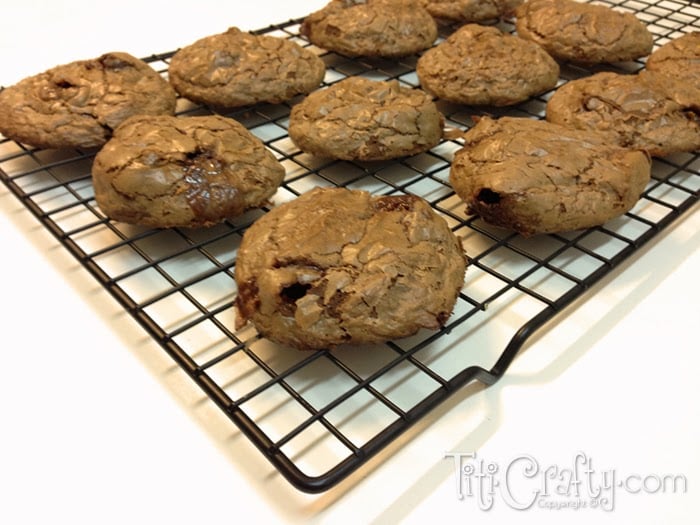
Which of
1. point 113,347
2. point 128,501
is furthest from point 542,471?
point 113,347

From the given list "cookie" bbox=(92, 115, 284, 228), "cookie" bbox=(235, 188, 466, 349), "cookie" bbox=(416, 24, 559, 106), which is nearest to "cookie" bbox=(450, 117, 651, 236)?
"cookie" bbox=(235, 188, 466, 349)

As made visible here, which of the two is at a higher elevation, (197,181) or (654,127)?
(197,181)

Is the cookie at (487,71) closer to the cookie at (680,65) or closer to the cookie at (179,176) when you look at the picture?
the cookie at (680,65)

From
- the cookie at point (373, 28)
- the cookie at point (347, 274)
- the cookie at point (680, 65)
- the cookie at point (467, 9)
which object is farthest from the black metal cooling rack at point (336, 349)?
the cookie at point (467, 9)

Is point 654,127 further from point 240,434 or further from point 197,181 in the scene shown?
point 240,434

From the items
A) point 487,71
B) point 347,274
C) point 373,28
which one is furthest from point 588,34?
point 347,274

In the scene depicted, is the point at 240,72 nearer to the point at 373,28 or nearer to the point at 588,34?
the point at 373,28
